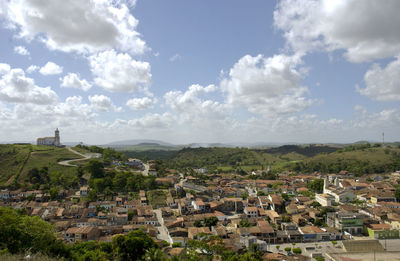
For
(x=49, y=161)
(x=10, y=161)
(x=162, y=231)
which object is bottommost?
(x=162, y=231)

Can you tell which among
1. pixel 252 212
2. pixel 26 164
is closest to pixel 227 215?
pixel 252 212

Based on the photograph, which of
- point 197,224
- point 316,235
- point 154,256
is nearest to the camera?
point 154,256

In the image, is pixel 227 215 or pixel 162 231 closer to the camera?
pixel 162 231

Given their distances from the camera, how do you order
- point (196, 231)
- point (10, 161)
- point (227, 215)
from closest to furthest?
point (196, 231) < point (227, 215) < point (10, 161)

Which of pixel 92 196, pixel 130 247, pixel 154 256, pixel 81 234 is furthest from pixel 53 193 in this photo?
pixel 154 256

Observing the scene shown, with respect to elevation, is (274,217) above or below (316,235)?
above

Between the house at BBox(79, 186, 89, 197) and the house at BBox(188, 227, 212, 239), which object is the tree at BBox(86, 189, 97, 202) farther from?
the house at BBox(188, 227, 212, 239)

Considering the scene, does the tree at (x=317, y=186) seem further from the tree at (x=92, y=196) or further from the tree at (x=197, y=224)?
the tree at (x=92, y=196)

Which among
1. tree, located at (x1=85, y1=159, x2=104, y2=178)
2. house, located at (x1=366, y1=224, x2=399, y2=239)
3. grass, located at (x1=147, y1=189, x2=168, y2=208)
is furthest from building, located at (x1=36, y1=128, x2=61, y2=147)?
house, located at (x1=366, y1=224, x2=399, y2=239)

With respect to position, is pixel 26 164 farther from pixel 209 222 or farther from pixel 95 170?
pixel 209 222
